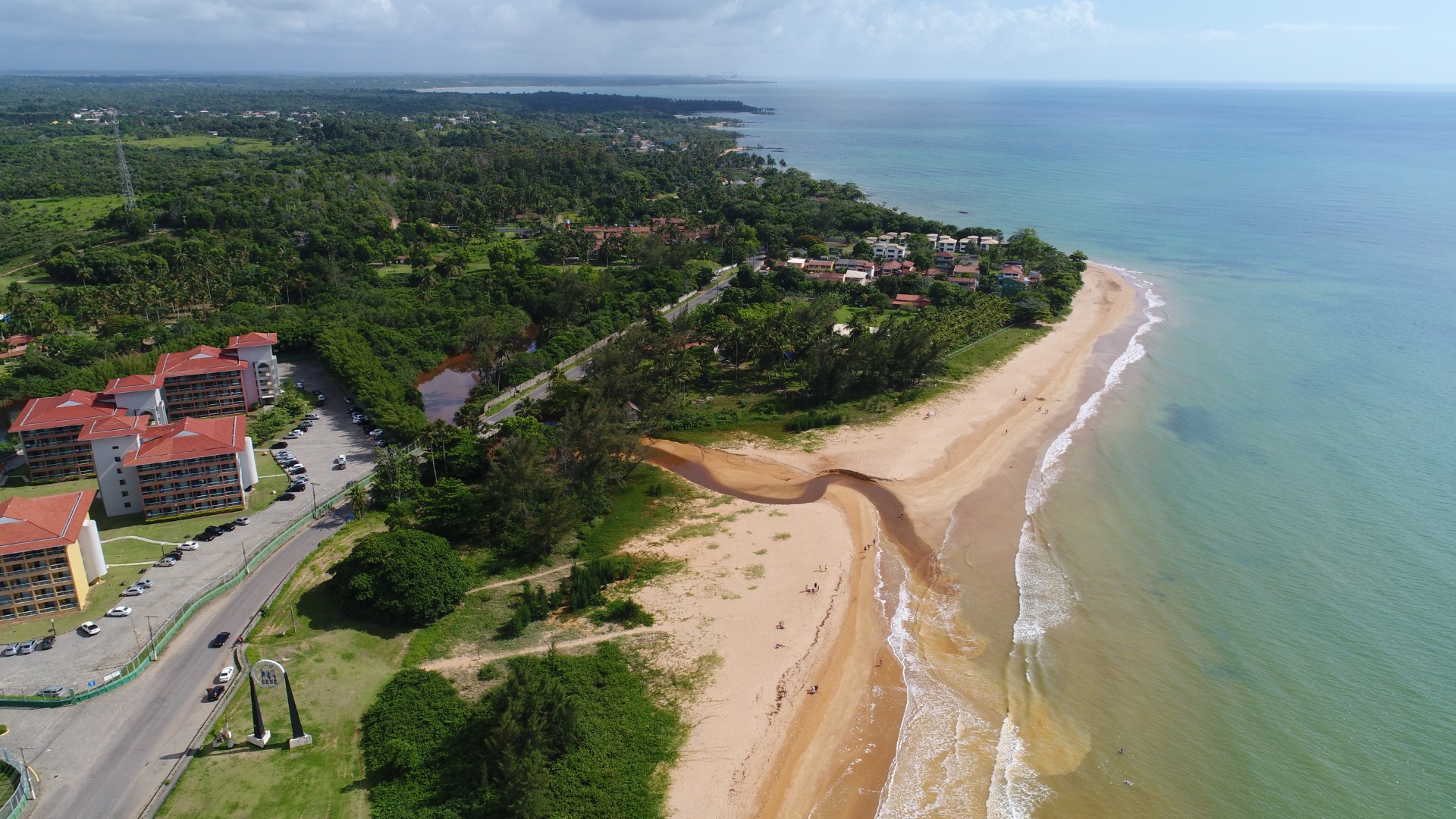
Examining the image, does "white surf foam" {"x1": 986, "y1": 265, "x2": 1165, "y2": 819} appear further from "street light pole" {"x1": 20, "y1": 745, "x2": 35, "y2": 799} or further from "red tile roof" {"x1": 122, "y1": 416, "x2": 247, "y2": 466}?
"red tile roof" {"x1": 122, "y1": 416, "x2": 247, "y2": 466}

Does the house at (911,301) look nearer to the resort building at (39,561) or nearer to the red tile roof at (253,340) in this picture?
the red tile roof at (253,340)

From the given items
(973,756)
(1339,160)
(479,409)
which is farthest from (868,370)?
(1339,160)

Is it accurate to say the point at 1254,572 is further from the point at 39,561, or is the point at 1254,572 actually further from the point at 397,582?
the point at 39,561

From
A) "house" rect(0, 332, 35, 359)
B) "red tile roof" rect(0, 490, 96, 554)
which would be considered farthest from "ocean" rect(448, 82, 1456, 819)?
"house" rect(0, 332, 35, 359)

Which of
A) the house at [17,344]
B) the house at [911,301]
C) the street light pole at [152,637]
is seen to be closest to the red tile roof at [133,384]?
the street light pole at [152,637]

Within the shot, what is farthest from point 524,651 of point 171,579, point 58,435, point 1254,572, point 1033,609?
point 1254,572

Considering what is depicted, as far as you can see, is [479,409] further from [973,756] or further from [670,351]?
[973,756]
